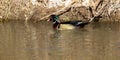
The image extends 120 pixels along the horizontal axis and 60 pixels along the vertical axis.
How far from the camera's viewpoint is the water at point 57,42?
1248 centimetres

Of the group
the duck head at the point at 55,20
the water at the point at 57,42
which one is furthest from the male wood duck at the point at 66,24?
the water at the point at 57,42

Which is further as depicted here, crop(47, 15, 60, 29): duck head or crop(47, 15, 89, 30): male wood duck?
crop(47, 15, 60, 29): duck head

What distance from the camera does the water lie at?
12.5m

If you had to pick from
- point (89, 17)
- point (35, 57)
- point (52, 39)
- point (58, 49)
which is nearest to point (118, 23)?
point (89, 17)

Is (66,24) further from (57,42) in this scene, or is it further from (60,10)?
(57,42)

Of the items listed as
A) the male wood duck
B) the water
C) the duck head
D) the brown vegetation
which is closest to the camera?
the water

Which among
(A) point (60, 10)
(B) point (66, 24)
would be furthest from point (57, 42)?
(A) point (60, 10)

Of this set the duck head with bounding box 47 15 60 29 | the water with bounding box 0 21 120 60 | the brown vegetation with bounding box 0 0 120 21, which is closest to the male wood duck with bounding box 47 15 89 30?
the duck head with bounding box 47 15 60 29

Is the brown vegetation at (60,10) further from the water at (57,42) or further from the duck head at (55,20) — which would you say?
the water at (57,42)

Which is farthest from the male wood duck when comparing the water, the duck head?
the water

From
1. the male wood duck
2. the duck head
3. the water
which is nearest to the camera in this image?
the water

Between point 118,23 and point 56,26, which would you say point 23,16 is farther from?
point 118,23

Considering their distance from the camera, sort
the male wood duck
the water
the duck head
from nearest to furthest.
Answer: the water < the male wood duck < the duck head

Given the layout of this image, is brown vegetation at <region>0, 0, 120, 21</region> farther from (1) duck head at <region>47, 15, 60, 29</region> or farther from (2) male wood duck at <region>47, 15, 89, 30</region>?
(2) male wood duck at <region>47, 15, 89, 30</region>
